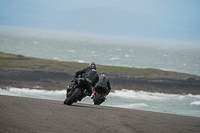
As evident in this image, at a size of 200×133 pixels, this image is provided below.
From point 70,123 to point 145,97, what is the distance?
144 feet

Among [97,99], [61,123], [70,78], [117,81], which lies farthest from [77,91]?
[117,81]

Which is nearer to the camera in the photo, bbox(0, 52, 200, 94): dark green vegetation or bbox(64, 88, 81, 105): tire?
bbox(64, 88, 81, 105): tire

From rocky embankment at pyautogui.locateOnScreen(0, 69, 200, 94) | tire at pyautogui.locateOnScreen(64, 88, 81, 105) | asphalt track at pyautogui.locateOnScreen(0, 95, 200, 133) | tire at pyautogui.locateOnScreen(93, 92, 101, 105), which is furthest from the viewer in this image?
rocky embankment at pyautogui.locateOnScreen(0, 69, 200, 94)

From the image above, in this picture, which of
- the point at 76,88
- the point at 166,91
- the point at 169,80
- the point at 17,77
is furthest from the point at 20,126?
the point at 169,80

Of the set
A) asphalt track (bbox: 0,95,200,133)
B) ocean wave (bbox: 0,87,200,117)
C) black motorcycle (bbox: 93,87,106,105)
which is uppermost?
black motorcycle (bbox: 93,87,106,105)

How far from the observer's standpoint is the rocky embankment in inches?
2106

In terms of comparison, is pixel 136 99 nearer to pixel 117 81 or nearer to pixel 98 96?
pixel 117 81

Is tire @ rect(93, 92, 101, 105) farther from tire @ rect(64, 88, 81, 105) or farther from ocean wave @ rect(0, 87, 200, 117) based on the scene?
ocean wave @ rect(0, 87, 200, 117)

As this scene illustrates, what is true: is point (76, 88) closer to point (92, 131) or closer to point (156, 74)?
point (92, 131)

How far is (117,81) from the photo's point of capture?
62938 millimetres

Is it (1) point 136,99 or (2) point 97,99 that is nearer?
(2) point 97,99

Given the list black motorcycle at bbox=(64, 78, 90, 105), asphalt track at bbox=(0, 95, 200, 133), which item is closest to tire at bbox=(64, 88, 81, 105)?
black motorcycle at bbox=(64, 78, 90, 105)

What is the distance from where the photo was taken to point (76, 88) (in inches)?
502

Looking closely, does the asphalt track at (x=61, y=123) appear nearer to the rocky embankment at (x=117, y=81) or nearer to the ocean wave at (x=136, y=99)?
the ocean wave at (x=136, y=99)
